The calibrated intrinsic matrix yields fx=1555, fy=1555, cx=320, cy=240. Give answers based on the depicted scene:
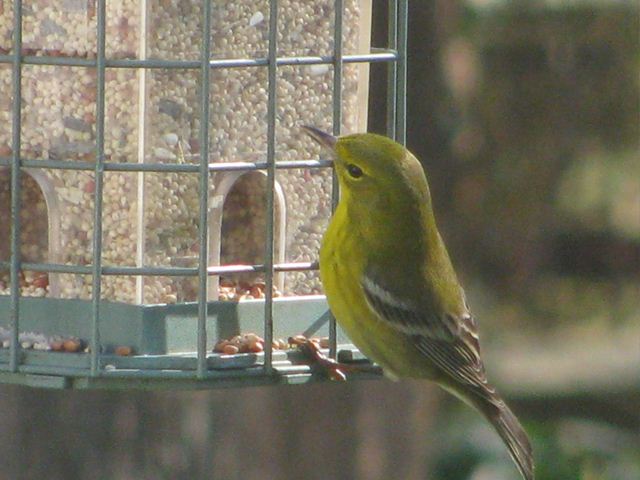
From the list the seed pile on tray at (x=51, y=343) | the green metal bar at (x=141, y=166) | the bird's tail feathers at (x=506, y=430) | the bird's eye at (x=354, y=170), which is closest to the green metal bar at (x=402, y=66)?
the bird's eye at (x=354, y=170)

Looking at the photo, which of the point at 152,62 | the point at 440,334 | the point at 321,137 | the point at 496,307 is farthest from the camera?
the point at 496,307

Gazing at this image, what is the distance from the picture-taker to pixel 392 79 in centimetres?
538

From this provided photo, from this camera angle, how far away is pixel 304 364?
197 inches

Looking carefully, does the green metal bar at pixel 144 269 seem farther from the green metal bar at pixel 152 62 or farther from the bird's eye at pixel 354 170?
the green metal bar at pixel 152 62

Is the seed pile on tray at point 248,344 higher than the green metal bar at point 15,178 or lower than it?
lower

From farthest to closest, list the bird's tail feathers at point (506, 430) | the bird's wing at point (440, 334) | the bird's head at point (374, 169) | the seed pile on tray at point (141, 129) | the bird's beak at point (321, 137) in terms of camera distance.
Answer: the bird's tail feathers at point (506, 430)
the bird's wing at point (440, 334)
the bird's head at point (374, 169)
the bird's beak at point (321, 137)
the seed pile on tray at point (141, 129)

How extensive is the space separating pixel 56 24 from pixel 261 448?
2970mm

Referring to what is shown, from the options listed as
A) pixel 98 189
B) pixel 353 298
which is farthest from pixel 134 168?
pixel 353 298

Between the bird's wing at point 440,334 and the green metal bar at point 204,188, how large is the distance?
0.69 m

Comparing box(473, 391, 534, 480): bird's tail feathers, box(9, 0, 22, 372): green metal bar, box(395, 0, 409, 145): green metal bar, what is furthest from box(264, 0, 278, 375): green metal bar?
box(473, 391, 534, 480): bird's tail feathers

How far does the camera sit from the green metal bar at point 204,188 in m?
4.71

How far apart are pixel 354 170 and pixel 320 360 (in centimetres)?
66

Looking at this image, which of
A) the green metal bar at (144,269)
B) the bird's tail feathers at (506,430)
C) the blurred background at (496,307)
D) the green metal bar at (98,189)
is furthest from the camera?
the blurred background at (496,307)

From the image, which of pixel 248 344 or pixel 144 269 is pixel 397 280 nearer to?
pixel 248 344
